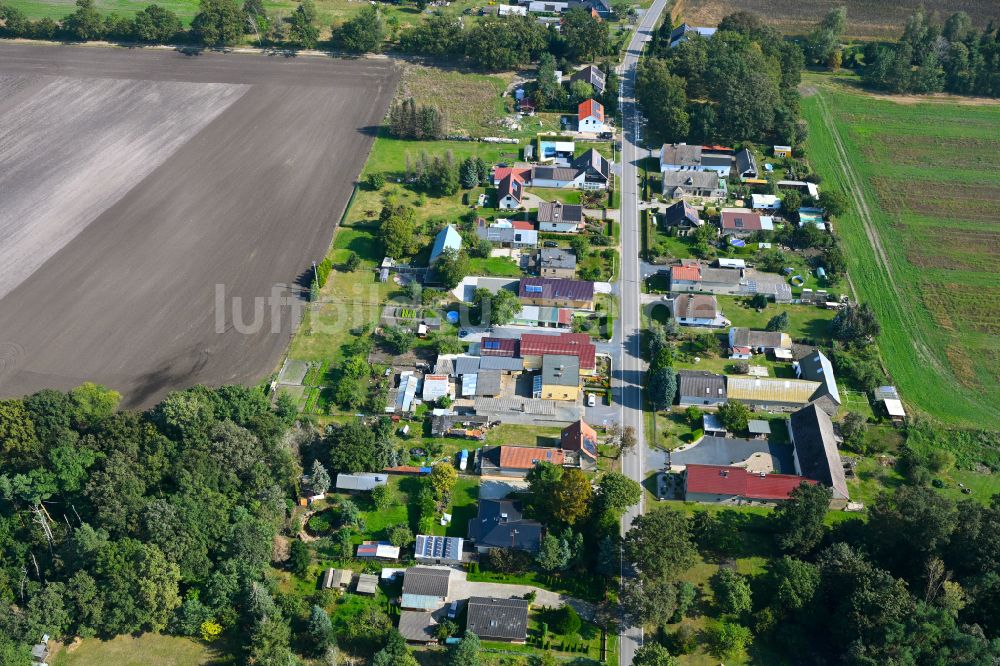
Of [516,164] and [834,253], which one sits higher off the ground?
[516,164]

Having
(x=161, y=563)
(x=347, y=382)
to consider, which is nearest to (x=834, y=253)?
(x=347, y=382)

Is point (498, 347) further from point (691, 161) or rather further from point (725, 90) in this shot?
point (725, 90)

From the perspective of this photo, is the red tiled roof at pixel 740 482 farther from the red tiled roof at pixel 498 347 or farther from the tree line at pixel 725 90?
the tree line at pixel 725 90

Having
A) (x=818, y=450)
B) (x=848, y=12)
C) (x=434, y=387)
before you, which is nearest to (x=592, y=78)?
(x=848, y=12)

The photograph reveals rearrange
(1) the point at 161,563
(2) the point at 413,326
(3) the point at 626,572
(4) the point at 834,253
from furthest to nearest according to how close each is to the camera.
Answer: (4) the point at 834,253 → (2) the point at 413,326 → (3) the point at 626,572 → (1) the point at 161,563

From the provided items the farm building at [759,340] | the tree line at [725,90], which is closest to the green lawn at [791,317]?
the farm building at [759,340]

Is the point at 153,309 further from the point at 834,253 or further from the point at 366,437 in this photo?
the point at 834,253
